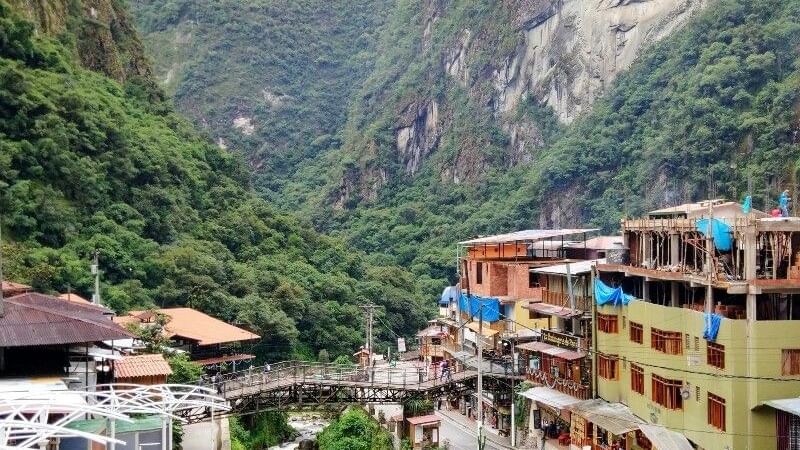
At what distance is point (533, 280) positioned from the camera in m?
49.2

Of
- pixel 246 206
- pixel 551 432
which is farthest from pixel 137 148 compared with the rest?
pixel 551 432

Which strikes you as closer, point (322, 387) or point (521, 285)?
point (322, 387)

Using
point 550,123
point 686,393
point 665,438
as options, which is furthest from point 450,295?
point 550,123

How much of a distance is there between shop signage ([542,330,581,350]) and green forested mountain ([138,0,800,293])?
3700 cm

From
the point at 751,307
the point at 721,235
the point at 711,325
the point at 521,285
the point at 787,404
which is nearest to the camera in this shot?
the point at 787,404

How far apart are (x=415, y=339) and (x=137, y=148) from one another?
2675 centimetres

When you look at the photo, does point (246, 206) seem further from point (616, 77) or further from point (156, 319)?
point (616, 77)

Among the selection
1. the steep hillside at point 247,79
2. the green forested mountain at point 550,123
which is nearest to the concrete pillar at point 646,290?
the green forested mountain at point 550,123

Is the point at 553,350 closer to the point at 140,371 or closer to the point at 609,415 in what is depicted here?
the point at 609,415

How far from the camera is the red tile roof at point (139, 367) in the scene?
30344 mm

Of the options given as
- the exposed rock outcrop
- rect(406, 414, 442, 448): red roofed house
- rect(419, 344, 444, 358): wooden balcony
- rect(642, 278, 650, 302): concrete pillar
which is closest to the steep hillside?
the exposed rock outcrop

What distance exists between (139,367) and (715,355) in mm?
17254

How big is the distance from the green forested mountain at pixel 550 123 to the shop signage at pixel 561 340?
37.0m

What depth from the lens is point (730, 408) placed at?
89.2ft
